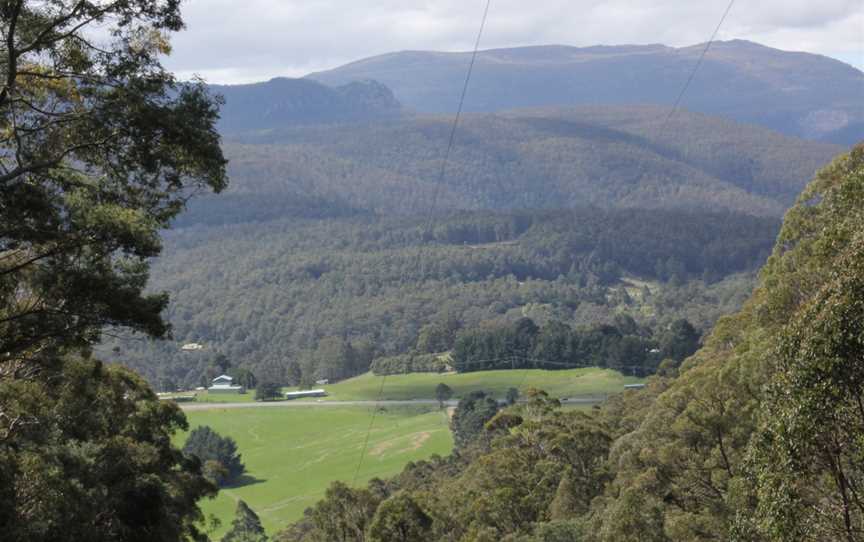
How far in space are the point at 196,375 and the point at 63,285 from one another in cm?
8686

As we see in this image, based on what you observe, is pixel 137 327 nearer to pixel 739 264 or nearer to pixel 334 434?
pixel 334 434

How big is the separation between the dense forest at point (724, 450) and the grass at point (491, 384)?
2537 cm

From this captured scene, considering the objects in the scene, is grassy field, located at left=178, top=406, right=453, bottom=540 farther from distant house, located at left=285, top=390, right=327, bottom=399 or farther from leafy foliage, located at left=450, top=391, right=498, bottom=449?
distant house, located at left=285, top=390, right=327, bottom=399

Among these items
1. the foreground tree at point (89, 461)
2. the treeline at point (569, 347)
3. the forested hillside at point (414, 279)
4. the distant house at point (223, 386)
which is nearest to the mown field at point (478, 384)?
the distant house at point (223, 386)

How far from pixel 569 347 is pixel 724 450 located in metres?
62.1

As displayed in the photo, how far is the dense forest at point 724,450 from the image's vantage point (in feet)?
28.6

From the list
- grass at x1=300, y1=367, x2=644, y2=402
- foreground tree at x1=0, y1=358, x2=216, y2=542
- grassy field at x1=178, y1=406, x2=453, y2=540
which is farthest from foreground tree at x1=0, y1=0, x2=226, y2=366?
grass at x1=300, y1=367, x2=644, y2=402

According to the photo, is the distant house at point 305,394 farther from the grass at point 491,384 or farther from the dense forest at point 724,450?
the dense forest at point 724,450

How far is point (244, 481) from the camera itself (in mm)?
55719

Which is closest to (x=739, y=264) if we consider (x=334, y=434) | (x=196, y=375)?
(x=196, y=375)

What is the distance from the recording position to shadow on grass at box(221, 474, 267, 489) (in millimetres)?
55000

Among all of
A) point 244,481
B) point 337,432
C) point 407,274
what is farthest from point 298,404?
point 407,274

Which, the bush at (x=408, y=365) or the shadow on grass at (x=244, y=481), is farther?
the bush at (x=408, y=365)

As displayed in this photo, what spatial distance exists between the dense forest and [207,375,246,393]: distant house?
44583mm
